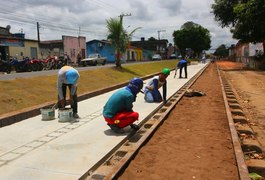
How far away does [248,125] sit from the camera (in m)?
8.49

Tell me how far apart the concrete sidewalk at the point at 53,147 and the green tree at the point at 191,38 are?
243ft

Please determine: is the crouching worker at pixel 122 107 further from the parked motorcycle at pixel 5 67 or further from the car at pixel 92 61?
the car at pixel 92 61

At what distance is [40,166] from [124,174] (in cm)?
131

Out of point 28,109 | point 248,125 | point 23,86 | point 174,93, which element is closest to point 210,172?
point 248,125

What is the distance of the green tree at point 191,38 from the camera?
8088 cm

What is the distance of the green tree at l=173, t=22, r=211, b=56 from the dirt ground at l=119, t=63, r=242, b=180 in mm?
73342

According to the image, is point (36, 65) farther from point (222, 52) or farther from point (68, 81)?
point (222, 52)

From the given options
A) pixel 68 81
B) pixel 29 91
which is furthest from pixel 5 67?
pixel 68 81

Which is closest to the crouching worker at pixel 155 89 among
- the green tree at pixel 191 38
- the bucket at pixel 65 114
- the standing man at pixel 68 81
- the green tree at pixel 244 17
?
the standing man at pixel 68 81

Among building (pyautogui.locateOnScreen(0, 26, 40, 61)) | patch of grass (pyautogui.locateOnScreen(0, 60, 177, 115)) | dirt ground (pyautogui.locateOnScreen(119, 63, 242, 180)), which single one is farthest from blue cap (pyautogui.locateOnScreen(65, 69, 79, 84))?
building (pyautogui.locateOnScreen(0, 26, 40, 61))

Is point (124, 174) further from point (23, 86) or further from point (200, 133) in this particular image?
point (23, 86)

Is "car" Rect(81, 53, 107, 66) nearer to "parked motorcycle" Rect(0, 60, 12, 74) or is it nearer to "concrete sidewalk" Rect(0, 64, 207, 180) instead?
"parked motorcycle" Rect(0, 60, 12, 74)

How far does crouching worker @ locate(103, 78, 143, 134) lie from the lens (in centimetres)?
689

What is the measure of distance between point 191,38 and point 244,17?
52.2 meters
